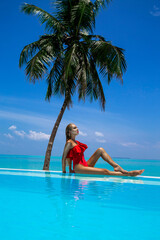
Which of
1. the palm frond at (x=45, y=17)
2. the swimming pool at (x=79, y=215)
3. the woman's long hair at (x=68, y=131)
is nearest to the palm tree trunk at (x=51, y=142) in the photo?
the palm frond at (x=45, y=17)

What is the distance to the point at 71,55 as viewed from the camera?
9.94 meters

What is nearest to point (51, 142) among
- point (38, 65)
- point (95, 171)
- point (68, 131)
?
point (38, 65)

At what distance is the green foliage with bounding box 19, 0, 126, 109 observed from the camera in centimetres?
1028

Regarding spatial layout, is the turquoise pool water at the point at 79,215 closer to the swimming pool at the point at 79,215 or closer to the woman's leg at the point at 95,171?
the swimming pool at the point at 79,215

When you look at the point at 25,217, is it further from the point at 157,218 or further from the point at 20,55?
the point at 20,55

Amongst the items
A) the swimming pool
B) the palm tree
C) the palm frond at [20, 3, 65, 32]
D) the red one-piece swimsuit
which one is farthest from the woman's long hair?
the palm frond at [20, 3, 65, 32]

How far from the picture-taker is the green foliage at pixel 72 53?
1028 centimetres

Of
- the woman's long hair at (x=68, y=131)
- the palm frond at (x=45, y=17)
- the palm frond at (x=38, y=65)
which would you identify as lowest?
the woman's long hair at (x=68, y=131)

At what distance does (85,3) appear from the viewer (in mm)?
11086

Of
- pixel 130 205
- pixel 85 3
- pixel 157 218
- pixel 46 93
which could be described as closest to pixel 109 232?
pixel 157 218

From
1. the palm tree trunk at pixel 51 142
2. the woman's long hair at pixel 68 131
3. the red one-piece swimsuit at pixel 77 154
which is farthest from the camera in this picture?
the palm tree trunk at pixel 51 142

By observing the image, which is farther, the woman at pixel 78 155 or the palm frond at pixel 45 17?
the palm frond at pixel 45 17

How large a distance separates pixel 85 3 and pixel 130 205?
10.4 m

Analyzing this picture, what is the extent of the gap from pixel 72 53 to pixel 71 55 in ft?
0.40
